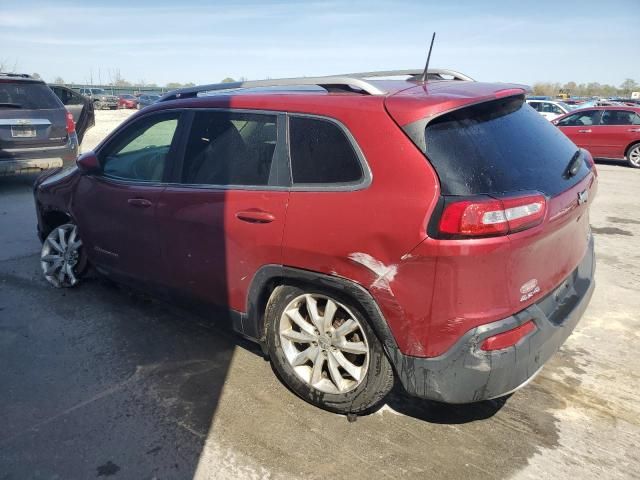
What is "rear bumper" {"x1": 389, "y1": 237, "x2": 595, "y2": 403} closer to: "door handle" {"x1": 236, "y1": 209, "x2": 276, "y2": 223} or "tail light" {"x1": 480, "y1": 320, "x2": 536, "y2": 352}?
"tail light" {"x1": 480, "y1": 320, "x2": 536, "y2": 352}

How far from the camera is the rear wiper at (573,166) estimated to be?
281cm

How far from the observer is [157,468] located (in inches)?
98.7

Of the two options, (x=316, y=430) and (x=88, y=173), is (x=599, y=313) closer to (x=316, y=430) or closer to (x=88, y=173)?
(x=316, y=430)

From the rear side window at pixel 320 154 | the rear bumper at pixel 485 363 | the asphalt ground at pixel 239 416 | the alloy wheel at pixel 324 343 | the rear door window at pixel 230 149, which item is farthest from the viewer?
the rear door window at pixel 230 149

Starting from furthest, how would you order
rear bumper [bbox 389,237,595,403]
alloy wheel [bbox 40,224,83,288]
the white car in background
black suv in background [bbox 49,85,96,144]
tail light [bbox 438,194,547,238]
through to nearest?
the white car in background, black suv in background [bbox 49,85,96,144], alloy wheel [bbox 40,224,83,288], rear bumper [bbox 389,237,595,403], tail light [bbox 438,194,547,238]

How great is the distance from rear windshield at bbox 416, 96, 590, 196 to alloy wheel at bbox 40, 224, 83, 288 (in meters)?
3.31

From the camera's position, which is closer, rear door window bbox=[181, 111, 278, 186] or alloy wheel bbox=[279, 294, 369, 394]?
alloy wheel bbox=[279, 294, 369, 394]

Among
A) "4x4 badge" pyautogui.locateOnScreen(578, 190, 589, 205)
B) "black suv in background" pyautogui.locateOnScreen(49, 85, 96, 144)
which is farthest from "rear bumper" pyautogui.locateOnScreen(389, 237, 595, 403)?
"black suv in background" pyautogui.locateOnScreen(49, 85, 96, 144)

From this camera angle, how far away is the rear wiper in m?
2.81

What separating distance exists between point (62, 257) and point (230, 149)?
7.52ft

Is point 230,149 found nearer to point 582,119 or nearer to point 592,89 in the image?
point 582,119

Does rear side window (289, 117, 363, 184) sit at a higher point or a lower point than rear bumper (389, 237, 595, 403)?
higher

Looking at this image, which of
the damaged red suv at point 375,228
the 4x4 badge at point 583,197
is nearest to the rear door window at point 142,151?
the damaged red suv at point 375,228

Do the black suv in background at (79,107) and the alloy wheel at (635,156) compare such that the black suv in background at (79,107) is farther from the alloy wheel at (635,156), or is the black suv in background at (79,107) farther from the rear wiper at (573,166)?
the alloy wheel at (635,156)
